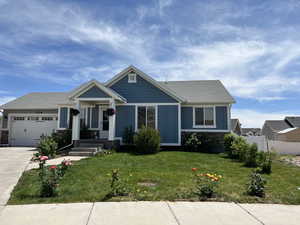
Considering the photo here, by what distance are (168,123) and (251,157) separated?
247 inches

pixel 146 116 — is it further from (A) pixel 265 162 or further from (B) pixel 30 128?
(B) pixel 30 128

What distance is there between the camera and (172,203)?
4.91 metres

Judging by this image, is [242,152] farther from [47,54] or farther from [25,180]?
[47,54]

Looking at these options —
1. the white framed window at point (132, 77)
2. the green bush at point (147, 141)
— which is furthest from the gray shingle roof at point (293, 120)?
the green bush at point (147, 141)

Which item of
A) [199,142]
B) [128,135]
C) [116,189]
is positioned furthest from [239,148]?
[116,189]

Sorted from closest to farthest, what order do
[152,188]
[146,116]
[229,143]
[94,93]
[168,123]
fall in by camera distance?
1. [152,188]
2. [229,143]
3. [94,93]
4. [168,123]
5. [146,116]

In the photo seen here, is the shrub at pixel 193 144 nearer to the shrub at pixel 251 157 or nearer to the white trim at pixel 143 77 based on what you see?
the white trim at pixel 143 77

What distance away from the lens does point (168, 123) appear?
15.0m

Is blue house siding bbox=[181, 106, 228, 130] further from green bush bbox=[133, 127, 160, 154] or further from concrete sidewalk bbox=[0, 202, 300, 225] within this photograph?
concrete sidewalk bbox=[0, 202, 300, 225]

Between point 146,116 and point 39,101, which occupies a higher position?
point 39,101

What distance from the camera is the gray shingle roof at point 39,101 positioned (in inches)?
741

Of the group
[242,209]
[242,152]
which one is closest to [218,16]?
[242,152]

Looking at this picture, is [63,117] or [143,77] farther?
[63,117]

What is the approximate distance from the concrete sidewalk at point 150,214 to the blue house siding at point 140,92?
420 inches
